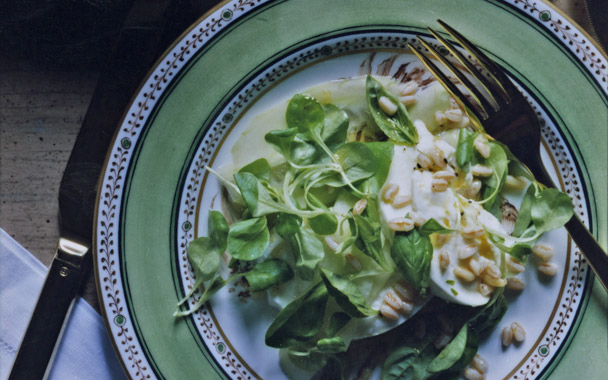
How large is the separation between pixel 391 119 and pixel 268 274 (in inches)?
14.0

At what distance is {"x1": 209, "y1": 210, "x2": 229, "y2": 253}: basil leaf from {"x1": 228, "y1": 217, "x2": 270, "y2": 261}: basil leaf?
0.05 metres

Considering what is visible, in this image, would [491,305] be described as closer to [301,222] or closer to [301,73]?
[301,222]

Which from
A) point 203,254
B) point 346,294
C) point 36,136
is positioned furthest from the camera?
point 36,136

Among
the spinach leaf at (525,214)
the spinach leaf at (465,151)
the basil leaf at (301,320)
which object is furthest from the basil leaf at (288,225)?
the spinach leaf at (525,214)

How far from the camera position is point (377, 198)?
966 millimetres

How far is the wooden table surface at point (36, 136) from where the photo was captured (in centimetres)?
A: 110

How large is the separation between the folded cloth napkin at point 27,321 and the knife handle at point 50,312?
1.3 inches

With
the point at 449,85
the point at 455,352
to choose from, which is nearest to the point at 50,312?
the point at 455,352

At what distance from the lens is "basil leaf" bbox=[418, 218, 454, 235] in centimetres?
91

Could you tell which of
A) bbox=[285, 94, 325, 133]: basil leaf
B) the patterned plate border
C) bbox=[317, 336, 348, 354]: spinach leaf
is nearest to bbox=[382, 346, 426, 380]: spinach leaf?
bbox=[317, 336, 348, 354]: spinach leaf

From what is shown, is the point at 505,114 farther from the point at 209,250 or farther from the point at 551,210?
the point at 209,250

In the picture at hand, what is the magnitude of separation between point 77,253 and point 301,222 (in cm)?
44

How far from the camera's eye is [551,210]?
978mm

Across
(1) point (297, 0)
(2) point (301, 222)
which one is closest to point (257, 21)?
(1) point (297, 0)
